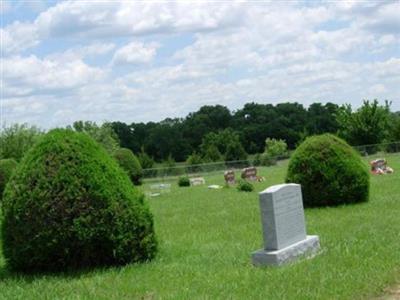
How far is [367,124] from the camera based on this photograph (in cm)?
5253

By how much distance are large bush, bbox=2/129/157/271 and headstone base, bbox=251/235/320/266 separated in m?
1.58

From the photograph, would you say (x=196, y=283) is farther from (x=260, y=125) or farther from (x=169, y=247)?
(x=260, y=125)

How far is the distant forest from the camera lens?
79812 millimetres

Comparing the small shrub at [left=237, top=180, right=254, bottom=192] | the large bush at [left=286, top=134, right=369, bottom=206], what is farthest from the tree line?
the large bush at [left=286, top=134, right=369, bottom=206]

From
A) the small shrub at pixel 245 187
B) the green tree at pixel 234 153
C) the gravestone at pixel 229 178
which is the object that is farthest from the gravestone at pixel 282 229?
the green tree at pixel 234 153

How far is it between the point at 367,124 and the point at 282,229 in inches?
1792

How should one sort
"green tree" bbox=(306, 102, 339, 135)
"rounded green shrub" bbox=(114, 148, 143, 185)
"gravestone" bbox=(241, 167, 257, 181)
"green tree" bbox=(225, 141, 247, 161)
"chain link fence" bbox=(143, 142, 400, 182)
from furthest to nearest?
"green tree" bbox=(306, 102, 339, 135) → "green tree" bbox=(225, 141, 247, 161) → "chain link fence" bbox=(143, 142, 400, 182) → "rounded green shrub" bbox=(114, 148, 143, 185) → "gravestone" bbox=(241, 167, 257, 181)

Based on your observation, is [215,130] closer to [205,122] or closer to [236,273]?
[205,122]

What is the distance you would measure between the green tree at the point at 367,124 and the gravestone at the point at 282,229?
1745 inches

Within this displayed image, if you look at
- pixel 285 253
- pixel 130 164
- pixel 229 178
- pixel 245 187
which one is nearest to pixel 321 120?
pixel 130 164

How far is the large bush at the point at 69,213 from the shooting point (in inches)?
327

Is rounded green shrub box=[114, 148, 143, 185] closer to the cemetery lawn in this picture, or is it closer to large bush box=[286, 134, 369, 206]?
large bush box=[286, 134, 369, 206]

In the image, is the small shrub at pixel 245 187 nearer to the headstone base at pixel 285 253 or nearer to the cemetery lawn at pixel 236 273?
the cemetery lawn at pixel 236 273

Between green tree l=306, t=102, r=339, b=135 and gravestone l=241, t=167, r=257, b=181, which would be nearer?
gravestone l=241, t=167, r=257, b=181
